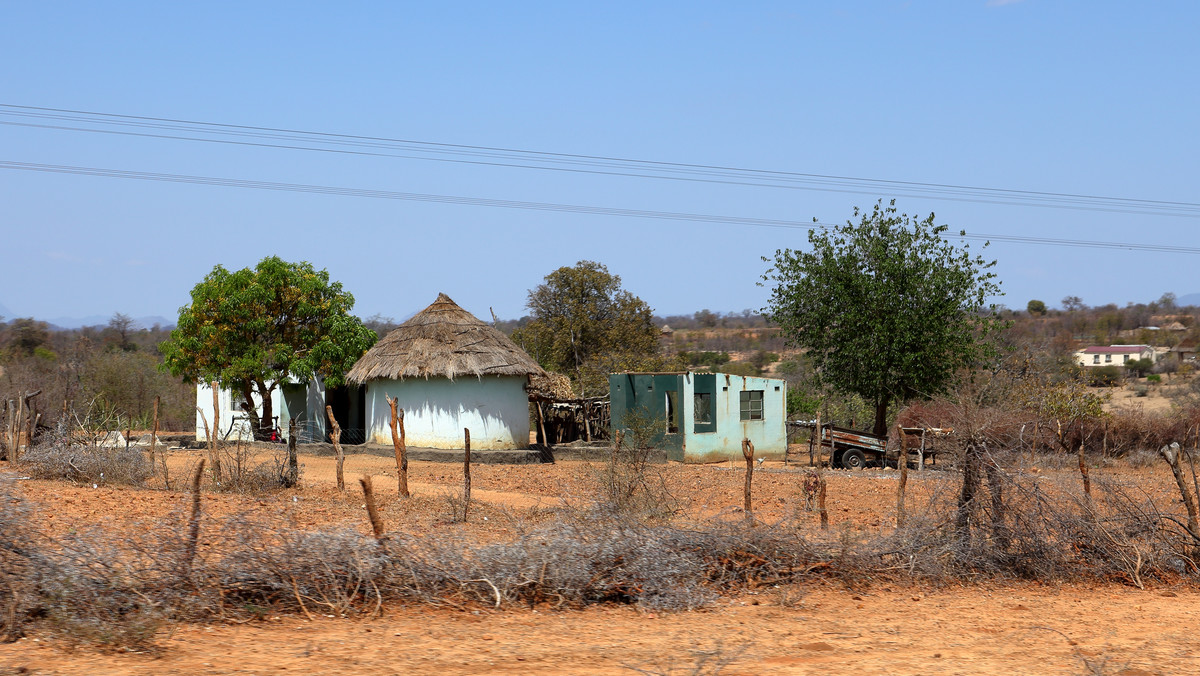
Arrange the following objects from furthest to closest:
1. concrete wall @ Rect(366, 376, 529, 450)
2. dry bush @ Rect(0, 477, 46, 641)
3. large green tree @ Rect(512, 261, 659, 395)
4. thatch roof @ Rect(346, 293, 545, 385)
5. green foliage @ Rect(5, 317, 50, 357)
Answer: green foliage @ Rect(5, 317, 50, 357) → large green tree @ Rect(512, 261, 659, 395) → concrete wall @ Rect(366, 376, 529, 450) → thatch roof @ Rect(346, 293, 545, 385) → dry bush @ Rect(0, 477, 46, 641)

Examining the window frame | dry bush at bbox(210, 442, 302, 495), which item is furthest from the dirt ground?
the window frame

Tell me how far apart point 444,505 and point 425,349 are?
11.5 m

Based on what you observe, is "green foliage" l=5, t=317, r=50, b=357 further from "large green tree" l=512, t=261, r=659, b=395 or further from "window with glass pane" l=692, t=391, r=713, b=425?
"window with glass pane" l=692, t=391, r=713, b=425

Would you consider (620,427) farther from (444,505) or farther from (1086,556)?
(1086,556)

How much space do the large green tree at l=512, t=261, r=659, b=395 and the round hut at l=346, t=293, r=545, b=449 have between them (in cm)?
1214

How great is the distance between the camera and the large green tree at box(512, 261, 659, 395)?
3753 centimetres

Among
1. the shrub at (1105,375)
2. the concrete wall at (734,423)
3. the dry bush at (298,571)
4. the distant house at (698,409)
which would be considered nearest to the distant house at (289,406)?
the distant house at (698,409)

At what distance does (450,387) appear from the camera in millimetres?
23672

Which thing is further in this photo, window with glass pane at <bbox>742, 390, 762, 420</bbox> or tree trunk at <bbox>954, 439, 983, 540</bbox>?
window with glass pane at <bbox>742, 390, 762, 420</bbox>

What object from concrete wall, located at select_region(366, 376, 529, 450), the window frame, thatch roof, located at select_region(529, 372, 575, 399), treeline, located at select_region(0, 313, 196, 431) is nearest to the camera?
concrete wall, located at select_region(366, 376, 529, 450)

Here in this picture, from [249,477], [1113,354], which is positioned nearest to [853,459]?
[249,477]

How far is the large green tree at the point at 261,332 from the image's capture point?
24500 millimetres

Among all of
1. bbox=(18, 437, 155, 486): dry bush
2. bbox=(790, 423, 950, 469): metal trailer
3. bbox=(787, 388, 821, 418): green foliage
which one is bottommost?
bbox=(790, 423, 950, 469): metal trailer

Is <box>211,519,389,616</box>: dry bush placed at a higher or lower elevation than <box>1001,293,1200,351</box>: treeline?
lower
